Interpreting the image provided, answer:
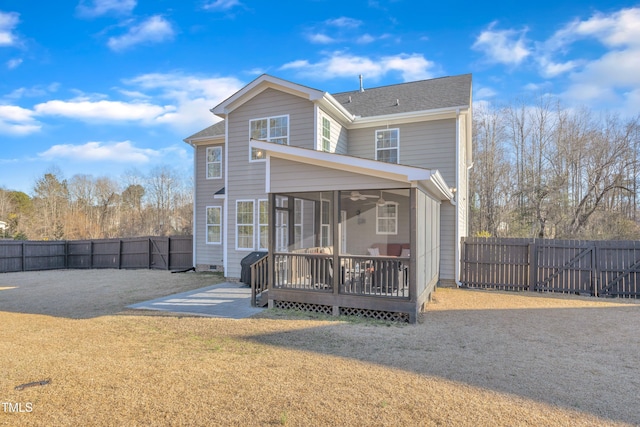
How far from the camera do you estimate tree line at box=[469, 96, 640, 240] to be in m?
19.3

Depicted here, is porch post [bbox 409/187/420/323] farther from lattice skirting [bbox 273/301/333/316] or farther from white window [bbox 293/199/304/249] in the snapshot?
white window [bbox 293/199/304/249]

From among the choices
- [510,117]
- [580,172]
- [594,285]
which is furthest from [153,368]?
[510,117]

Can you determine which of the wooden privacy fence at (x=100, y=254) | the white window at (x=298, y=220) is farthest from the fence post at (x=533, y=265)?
the wooden privacy fence at (x=100, y=254)

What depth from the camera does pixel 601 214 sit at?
19.3 m

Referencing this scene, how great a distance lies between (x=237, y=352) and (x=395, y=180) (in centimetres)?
395

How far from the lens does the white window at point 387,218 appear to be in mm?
11945

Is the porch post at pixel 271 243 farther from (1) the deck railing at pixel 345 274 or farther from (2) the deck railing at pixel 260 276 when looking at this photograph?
(2) the deck railing at pixel 260 276

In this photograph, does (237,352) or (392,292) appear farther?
(392,292)

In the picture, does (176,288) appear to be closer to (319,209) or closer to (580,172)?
(319,209)

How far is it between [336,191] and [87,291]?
8.31 metres

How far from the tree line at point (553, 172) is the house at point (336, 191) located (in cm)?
788

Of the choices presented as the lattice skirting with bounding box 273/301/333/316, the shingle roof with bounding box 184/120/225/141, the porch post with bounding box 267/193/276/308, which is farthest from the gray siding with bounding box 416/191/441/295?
the shingle roof with bounding box 184/120/225/141

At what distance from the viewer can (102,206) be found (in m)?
33.1

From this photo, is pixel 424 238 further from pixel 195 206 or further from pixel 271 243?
pixel 195 206
